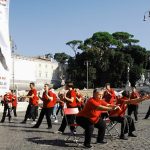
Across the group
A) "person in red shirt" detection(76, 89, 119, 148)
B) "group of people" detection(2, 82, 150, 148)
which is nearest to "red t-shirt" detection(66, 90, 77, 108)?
"group of people" detection(2, 82, 150, 148)

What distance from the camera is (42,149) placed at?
11.4m

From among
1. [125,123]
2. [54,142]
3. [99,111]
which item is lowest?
[54,142]

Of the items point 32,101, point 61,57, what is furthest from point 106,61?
point 32,101

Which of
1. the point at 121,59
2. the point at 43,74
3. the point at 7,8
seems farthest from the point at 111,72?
the point at 7,8

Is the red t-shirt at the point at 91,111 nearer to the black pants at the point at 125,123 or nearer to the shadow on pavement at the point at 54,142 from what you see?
the shadow on pavement at the point at 54,142

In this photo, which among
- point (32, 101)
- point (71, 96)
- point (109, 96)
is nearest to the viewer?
point (71, 96)

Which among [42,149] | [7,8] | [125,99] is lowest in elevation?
[42,149]

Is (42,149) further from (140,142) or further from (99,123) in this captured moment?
(140,142)

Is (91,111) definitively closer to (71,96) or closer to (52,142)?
(52,142)

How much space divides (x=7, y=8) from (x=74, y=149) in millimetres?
7740

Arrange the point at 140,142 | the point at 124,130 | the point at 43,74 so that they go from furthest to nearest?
1. the point at 43,74
2. the point at 124,130
3. the point at 140,142

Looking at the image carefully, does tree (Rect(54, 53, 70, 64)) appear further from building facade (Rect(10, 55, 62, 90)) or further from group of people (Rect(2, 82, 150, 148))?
group of people (Rect(2, 82, 150, 148))

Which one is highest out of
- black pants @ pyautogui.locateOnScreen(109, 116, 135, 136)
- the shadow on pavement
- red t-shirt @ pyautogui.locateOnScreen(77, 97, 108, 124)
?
red t-shirt @ pyautogui.locateOnScreen(77, 97, 108, 124)

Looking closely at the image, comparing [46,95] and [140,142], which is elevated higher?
[46,95]
